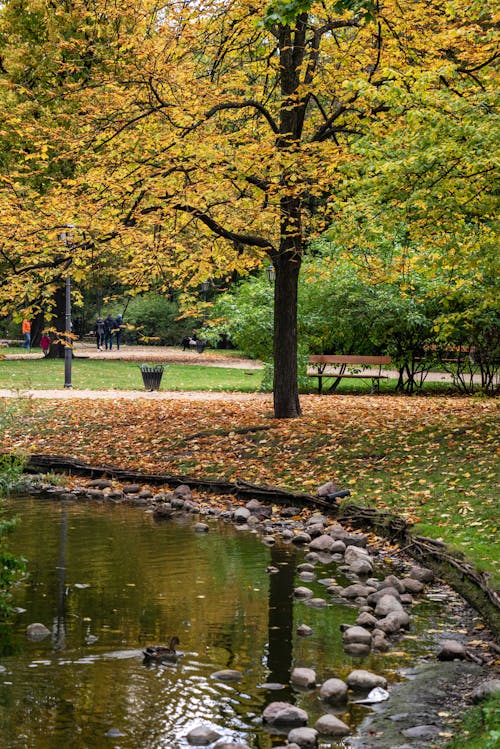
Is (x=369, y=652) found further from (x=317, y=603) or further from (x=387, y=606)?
(x=317, y=603)

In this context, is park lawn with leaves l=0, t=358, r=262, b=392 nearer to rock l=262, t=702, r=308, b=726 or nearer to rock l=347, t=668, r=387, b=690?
rock l=347, t=668, r=387, b=690

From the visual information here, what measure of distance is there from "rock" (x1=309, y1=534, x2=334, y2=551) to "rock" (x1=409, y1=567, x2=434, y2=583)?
4.56 feet

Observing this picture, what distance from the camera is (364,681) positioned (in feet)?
→ 19.0

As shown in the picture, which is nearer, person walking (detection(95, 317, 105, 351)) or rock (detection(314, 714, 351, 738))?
rock (detection(314, 714, 351, 738))

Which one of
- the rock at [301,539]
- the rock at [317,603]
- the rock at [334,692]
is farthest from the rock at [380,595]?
the rock at [301,539]

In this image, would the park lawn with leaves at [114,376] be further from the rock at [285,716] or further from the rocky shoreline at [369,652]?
the rock at [285,716]

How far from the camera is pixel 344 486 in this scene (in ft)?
38.8

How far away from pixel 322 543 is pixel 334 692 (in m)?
4.21

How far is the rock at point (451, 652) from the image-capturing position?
6340mm

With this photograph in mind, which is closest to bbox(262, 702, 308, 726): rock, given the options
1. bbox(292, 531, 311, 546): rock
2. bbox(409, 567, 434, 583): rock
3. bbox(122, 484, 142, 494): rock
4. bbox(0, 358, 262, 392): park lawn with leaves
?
bbox(409, 567, 434, 583): rock

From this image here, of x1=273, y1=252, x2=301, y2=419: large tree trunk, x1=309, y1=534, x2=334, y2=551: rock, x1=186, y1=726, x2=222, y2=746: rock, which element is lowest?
x1=186, y1=726, x2=222, y2=746: rock

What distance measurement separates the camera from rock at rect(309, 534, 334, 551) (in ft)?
32.0

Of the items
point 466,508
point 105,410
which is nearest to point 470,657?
point 466,508

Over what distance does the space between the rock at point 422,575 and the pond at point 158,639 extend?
0.59 m
